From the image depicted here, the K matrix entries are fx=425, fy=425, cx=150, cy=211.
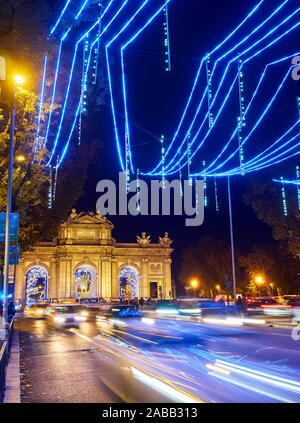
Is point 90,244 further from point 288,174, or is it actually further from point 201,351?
point 201,351

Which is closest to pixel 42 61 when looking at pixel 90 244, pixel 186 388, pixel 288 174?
pixel 186 388

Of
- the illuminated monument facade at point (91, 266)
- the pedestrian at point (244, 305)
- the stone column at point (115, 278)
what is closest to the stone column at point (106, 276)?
the illuminated monument facade at point (91, 266)

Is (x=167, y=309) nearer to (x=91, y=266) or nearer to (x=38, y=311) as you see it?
(x=38, y=311)

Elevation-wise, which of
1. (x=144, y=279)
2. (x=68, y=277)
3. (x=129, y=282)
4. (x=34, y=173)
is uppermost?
(x=34, y=173)

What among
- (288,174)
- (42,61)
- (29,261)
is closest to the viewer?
(42,61)

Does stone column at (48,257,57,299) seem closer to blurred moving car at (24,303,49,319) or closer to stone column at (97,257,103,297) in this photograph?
stone column at (97,257,103,297)

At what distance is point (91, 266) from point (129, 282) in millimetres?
7742

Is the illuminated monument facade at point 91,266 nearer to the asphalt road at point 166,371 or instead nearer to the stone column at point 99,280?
the stone column at point 99,280

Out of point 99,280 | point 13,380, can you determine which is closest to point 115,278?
point 99,280

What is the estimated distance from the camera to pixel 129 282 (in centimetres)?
7962

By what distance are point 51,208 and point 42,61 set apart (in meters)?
11.6

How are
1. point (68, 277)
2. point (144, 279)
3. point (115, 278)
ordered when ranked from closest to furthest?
1. point (68, 277)
2. point (144, 279)
3. point (115, 278)

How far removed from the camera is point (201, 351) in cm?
1254

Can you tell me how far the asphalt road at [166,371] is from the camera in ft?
24.1
